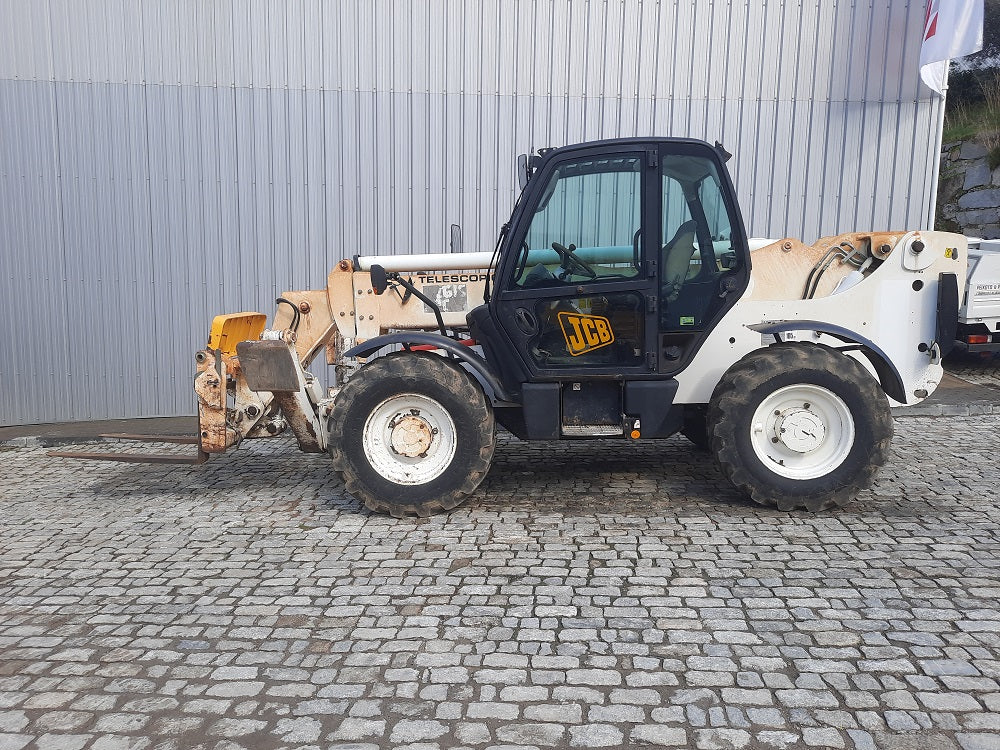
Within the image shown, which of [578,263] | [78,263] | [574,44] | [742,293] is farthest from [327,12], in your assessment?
[742,293]

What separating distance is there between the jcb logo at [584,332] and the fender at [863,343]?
1.04 meters

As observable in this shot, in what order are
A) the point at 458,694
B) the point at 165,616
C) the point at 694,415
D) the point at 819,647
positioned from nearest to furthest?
the point at 458,694 → the point at 819,647 → the point at 165,616 → the point at 694,415

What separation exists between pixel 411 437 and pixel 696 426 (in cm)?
251

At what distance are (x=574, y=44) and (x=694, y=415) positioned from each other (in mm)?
4673

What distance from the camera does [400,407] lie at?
5.63 metres

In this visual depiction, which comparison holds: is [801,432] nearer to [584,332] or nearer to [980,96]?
[584,332]

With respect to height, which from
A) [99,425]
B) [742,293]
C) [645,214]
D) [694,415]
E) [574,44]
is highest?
[574,44]

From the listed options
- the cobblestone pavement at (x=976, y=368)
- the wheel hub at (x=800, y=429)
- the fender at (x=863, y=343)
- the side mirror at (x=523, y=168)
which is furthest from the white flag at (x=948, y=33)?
the side mirror at (x=523, y=168)

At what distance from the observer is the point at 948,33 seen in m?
8.20

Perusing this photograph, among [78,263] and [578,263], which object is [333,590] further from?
[78,263]

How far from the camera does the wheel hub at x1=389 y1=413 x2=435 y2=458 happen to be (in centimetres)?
559

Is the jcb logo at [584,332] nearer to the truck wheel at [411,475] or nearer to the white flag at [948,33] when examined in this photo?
the truck wheel at [411,475]

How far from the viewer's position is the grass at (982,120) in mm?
13891

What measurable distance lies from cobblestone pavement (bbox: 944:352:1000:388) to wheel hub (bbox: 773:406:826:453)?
5732 millimetres
